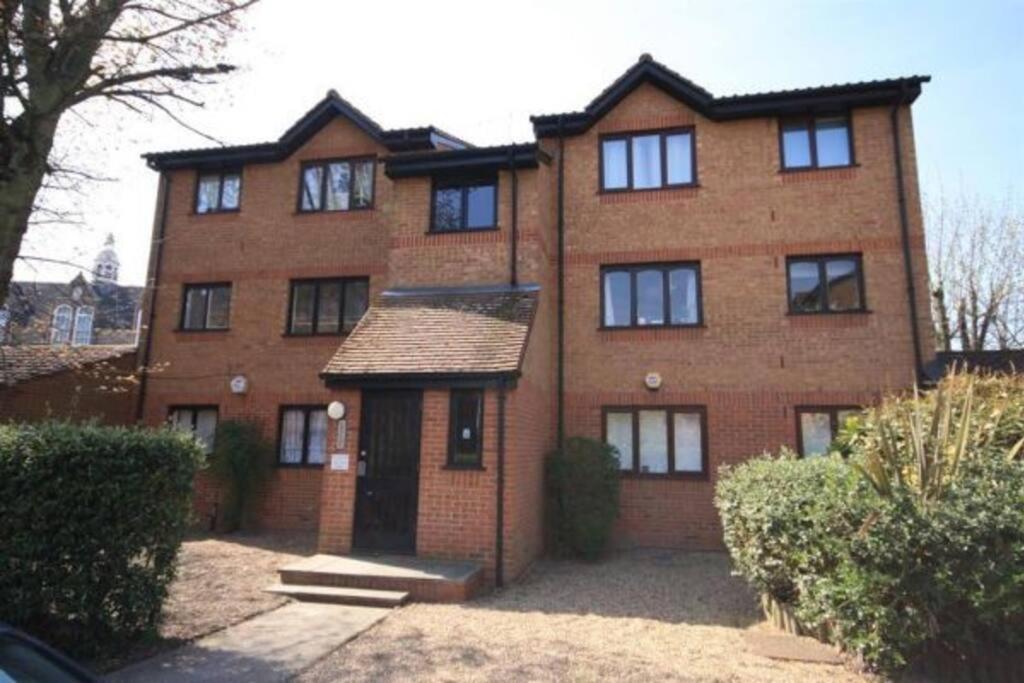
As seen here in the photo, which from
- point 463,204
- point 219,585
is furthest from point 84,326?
point 219,585

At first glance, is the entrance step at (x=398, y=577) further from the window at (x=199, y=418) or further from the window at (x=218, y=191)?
the window at (x=218, y=191)

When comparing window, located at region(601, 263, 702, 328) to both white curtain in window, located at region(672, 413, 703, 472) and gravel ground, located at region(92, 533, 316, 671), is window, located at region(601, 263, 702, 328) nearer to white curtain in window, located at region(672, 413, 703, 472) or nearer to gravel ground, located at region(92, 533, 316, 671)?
white curtain in window, located at region(672, 413, 703, 472)

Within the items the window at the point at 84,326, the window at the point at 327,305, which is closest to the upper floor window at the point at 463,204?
the window at the point at 327,305

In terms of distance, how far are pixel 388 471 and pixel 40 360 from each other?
9473 millimetres

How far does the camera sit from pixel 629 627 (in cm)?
707

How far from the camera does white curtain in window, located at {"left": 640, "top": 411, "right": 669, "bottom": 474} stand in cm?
1179

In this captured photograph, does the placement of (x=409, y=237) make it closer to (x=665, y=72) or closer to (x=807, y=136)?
(x=665, y=72)

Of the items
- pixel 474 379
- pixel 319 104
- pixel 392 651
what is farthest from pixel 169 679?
pixel 319 104

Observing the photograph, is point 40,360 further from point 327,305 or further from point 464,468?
point 464,468

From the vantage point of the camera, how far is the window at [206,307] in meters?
14.6

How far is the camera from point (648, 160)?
1294cm

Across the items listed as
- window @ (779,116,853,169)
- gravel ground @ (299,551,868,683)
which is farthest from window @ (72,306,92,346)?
window @ (779,116,853,169)

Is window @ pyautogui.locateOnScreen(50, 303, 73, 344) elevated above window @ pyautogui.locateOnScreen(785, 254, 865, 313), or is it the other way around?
→ window @ pyautogui.locateOnScreen(785, 254, 865, 313)

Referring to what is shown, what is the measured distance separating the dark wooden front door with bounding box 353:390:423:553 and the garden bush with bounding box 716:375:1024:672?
4774 mm
